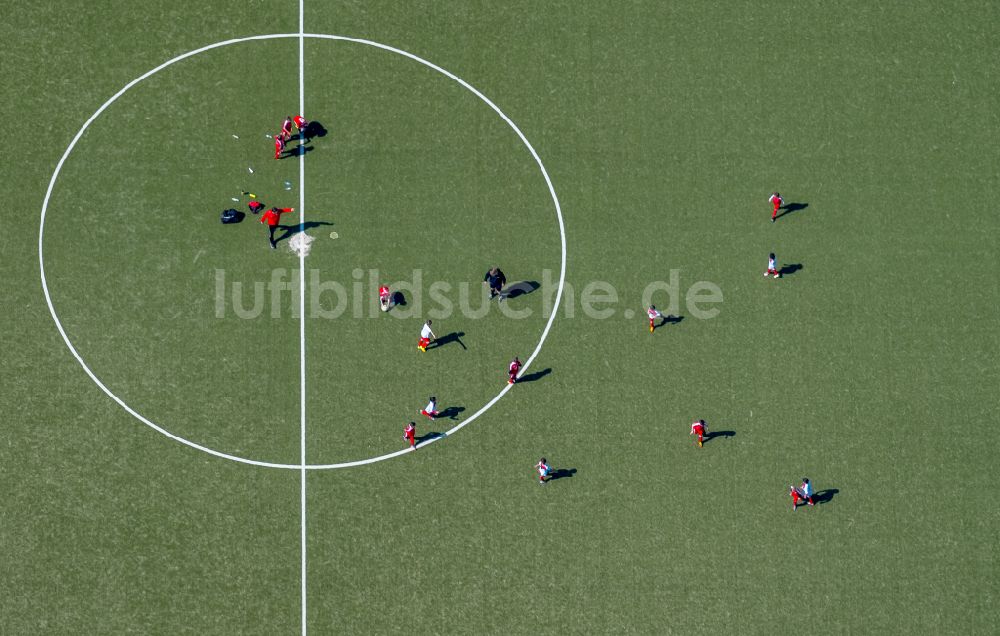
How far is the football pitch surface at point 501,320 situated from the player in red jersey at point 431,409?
1.60ft

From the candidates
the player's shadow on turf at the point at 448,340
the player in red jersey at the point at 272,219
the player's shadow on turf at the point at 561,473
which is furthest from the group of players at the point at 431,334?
the player in red jersey at the point at 272,219

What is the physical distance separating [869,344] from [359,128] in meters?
21.0

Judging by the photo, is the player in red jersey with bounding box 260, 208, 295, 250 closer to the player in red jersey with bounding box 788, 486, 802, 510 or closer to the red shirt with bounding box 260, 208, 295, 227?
the red shirt with bounding box 260, 208, 295, 227

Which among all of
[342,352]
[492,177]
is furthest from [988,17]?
[342,352]

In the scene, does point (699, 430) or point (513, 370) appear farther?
point (513, 370)

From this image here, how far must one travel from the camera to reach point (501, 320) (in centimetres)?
4325

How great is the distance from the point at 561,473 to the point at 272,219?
14.1m

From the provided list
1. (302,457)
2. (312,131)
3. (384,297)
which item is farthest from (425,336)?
(312,131)

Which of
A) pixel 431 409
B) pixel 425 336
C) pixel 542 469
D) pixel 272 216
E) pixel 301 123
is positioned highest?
pixel 301 123

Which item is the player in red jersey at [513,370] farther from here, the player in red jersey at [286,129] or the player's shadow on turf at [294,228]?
the player in red jersey at [286,129]

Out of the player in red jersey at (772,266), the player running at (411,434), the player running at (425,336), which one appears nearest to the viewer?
the player running at (411,434)

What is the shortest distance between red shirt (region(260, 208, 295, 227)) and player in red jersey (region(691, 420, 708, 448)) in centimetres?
1714

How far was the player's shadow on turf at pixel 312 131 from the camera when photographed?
143 feet

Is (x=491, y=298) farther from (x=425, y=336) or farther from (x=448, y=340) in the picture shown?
(x=425, y=336)
